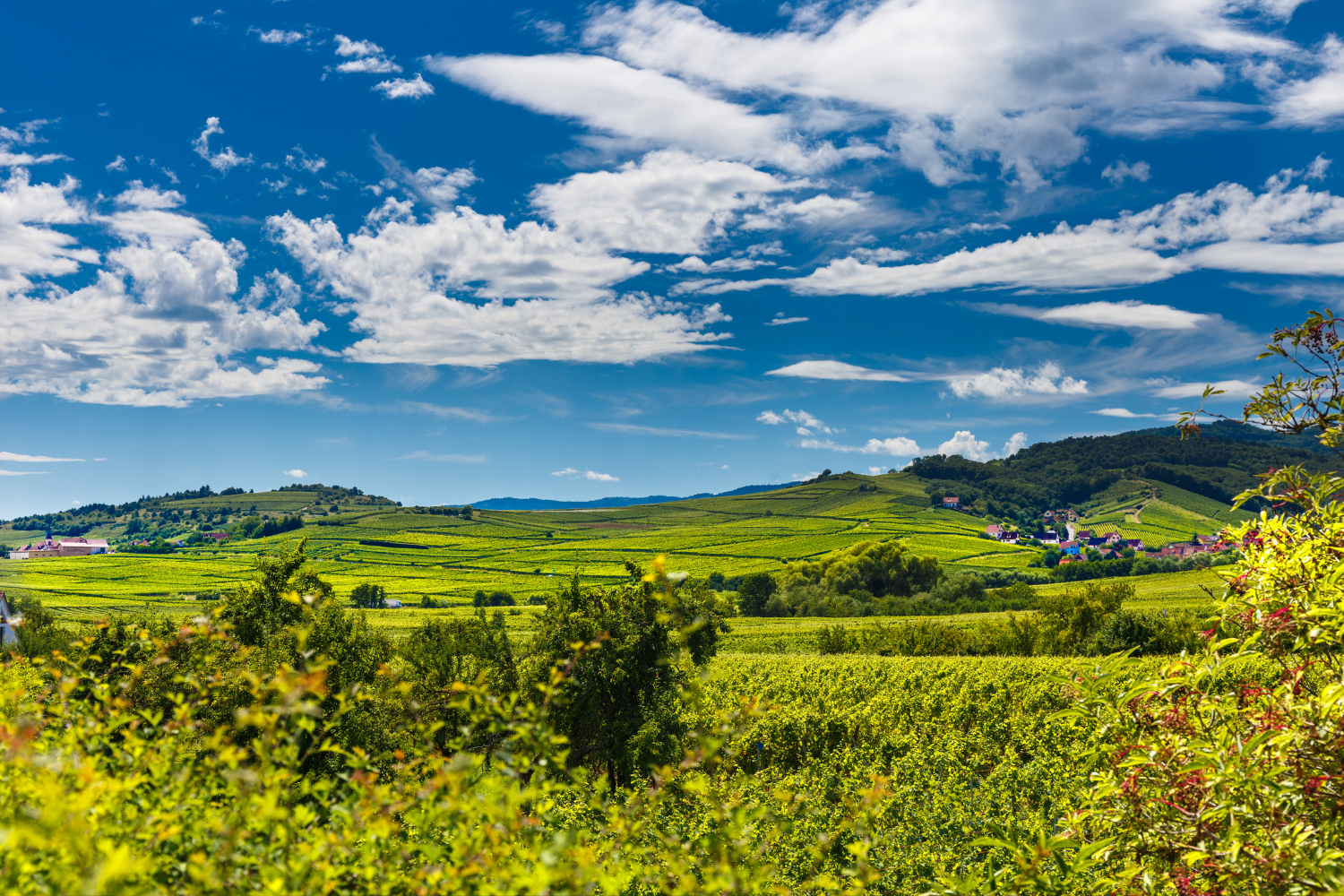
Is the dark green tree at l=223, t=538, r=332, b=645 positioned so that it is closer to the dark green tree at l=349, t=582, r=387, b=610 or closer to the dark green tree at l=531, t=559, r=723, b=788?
the dark green tree at l=531, t=559, r=723, b=788

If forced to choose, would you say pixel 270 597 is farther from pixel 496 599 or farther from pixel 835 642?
pixel 496 599

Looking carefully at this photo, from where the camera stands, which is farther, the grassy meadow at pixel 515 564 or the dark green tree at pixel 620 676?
the grassy meadow at pixel 515 564

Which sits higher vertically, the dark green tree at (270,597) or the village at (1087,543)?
the dark green tree at (270,597)

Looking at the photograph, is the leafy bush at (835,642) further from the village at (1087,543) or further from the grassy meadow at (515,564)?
the village at (1087,543)

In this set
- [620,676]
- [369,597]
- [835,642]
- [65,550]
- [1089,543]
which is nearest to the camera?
[620,676]

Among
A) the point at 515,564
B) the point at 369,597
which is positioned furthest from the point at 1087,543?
the point at 369,597

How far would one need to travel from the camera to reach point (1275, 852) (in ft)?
13.4

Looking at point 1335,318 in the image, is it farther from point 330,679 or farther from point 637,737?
point 330,679

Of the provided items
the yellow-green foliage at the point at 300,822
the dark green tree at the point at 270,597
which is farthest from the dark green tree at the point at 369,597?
the yellow-green foliage at the point at 300,822

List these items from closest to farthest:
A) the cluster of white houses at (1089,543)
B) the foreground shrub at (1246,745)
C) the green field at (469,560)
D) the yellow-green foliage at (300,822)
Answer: the yellow-green foliage at (300,822)
the foreground shrub at (1246,745)
the green field at (469,560)
the cluster of white houses at (1089,543)

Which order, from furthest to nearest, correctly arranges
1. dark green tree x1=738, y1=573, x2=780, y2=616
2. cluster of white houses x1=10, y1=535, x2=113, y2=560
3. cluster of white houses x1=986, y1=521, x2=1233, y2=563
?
1. cluster of white houses x1=10, y1=535, x2=113, y2=560
2. cluster of white houses x1=986, y1=521, x2=1233, y2=563
3. dark green tree x1=738, y1=573, x2=780, y2=616

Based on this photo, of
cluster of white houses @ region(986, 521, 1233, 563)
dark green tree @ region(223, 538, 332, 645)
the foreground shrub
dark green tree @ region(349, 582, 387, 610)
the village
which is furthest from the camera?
cluster of white houses @ region(986, 521, 1233, 563)

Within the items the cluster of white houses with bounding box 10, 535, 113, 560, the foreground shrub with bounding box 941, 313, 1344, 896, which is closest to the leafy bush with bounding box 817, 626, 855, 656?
the foreground shrub with bounding box 941, 313, 1344, 896

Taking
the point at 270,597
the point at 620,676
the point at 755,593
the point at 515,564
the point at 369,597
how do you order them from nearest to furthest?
the point at 620,676, the point at 270,597, the point at 755,593, the point at 369,597, the point at 515,564
